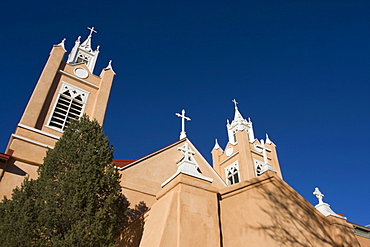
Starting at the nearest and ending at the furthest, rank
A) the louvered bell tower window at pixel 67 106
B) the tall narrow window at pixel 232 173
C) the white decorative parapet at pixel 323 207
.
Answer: the white decorative parapet at pixel 323 207
the louvered bell tower window at pixel 67 106
the tall narrow window at pixel 232 173

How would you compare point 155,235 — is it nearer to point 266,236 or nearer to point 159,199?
point 159,199

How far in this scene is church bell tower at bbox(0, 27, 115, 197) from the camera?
13.1 metres

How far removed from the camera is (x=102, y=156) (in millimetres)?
9445

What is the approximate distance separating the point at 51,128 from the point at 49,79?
3335mm

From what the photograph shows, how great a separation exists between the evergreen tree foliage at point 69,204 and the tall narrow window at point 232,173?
1799 centimetres

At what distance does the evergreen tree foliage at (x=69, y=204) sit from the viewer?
763cm

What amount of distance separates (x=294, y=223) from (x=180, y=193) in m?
3.87

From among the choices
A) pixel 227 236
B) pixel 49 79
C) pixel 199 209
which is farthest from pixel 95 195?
pixel 49 79

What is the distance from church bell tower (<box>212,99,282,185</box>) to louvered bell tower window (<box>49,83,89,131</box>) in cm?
1393

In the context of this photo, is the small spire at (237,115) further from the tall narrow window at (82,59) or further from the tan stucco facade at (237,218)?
the tan stucco facade at (237,218)

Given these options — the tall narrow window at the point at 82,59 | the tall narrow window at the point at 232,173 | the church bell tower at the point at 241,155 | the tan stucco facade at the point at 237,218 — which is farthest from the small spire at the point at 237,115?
the tan stucco facade at the point at 237,218

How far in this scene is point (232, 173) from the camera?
87.6ft

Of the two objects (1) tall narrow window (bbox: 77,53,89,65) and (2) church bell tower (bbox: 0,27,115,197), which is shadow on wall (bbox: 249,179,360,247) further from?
(1) tall narrow window (bbox: 77,53,89,65)

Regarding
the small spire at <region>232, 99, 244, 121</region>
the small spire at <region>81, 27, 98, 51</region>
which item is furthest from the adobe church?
the small spire at <region>232, 99, 244, 121</region>
